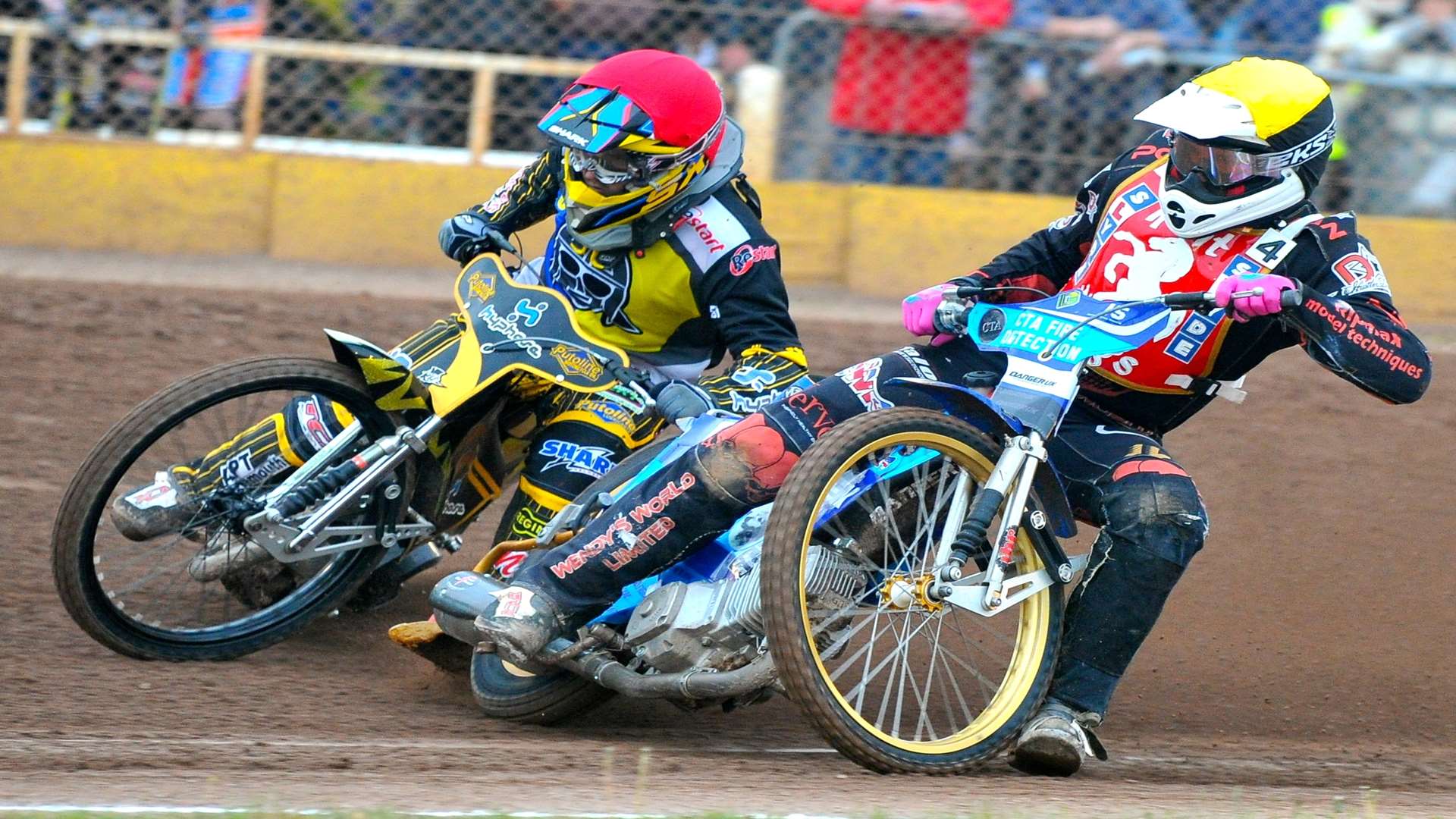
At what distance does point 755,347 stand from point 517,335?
0.64 m

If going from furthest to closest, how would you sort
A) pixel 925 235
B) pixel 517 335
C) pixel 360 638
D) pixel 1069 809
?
pixel 925 235
pixel 360 638
pixel 517 335
pixel 1069 809

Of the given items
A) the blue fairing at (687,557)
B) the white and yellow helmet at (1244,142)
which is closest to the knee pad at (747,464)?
the blue fairing at (687,557)

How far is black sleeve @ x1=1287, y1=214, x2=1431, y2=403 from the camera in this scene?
3965 millimetres

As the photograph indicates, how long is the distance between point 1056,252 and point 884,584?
1264 millimetres

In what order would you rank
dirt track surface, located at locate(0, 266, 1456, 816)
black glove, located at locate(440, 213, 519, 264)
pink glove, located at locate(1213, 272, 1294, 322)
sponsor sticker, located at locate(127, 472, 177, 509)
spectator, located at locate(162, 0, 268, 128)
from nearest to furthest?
dirt track surface, located at locate(0, 266, 1456, 816) → pink glove, located at locate(1213, 272, 1294, 322) → sponsor sticker, located at locate(127, 472, 177, 509) → black glove, located at locate(440, 213, 519, 264) → spectator, located at locate(162, 0, 268, 128)

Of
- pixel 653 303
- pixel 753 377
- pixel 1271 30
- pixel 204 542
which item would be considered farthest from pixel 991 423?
pixel 1271 30

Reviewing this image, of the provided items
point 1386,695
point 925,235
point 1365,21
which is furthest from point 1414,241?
point 1386,695

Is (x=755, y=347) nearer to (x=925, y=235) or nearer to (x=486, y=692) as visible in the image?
(x=486, y=692)

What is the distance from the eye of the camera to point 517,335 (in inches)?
182

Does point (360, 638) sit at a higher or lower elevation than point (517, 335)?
lower

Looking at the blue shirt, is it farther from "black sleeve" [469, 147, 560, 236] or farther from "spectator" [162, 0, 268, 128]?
"black sleeve" [469, 147, 560, 236]

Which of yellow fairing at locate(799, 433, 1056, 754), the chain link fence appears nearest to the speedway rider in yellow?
yellow fairing at locate(799, 433, 1056, 754)

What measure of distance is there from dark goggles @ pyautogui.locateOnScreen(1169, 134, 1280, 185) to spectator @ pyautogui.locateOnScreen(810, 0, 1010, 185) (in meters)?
4.53

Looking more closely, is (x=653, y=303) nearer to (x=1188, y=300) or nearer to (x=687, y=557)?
(x=687, y=557)
